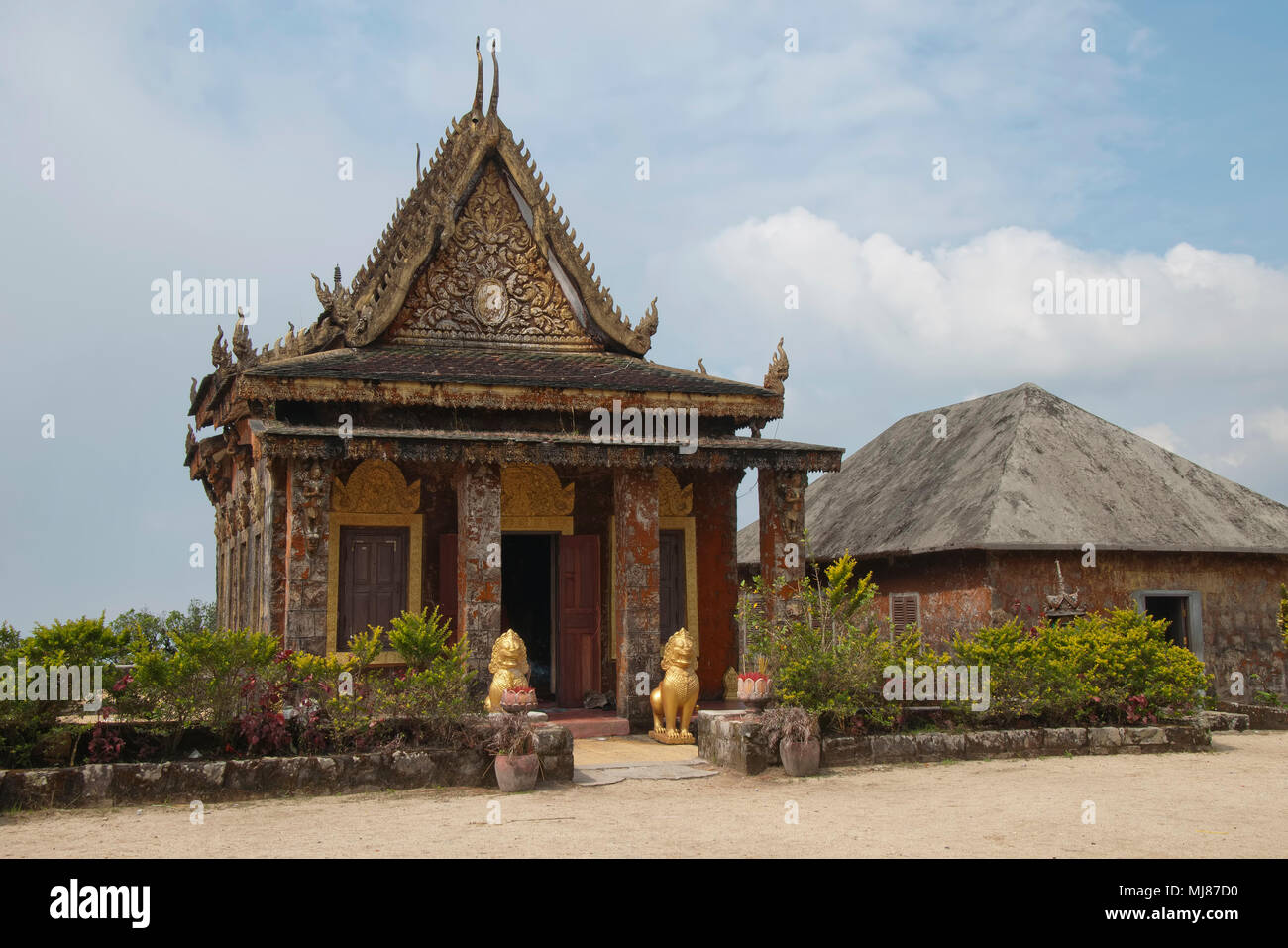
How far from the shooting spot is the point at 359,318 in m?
15.2

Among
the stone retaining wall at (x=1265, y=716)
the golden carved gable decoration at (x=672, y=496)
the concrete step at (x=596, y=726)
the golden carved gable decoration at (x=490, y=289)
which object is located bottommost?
the stone retaining wall at (x=1265, y=716)

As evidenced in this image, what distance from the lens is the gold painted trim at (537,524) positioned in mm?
15310

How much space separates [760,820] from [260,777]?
13.7 ft

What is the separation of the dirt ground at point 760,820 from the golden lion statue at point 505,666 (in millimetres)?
1993

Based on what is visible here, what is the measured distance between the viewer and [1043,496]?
56.9 ft

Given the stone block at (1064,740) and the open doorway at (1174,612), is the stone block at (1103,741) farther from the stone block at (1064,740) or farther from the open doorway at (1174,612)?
the open doorway at (1174,612)

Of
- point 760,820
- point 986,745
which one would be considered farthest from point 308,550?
point 986,745

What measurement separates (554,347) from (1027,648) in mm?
8269

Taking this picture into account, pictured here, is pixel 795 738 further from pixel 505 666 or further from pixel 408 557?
pixel 408 557

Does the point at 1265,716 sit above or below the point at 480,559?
Answer: below

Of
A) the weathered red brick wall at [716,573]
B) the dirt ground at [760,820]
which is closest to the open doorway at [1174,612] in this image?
the weathered red brick wall at [716,573]

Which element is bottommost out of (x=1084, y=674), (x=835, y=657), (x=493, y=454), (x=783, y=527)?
(x=1084, y=674)
